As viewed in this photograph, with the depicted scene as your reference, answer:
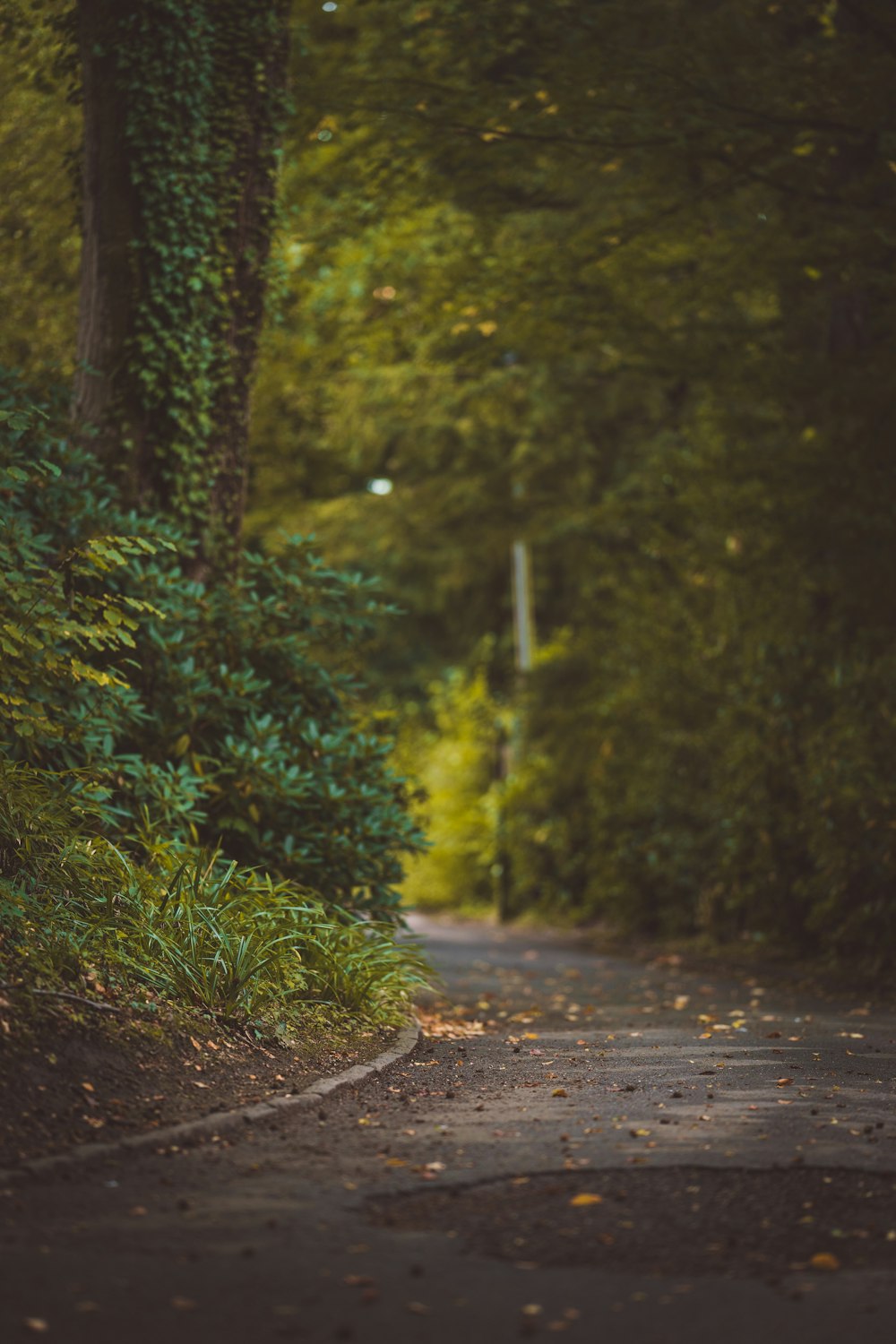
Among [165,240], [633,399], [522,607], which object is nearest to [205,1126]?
[165,240]

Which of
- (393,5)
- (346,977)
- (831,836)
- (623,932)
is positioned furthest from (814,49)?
(623,932)

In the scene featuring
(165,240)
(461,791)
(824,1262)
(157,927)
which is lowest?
(461,791)

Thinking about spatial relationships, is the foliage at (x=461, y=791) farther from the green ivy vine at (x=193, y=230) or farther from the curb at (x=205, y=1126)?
the curb at (x=205, y=1126)

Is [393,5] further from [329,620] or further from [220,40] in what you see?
[329,620]

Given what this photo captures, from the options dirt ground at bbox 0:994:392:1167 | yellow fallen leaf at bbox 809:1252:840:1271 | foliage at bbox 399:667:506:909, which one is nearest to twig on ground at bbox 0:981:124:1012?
dirt ground at bbox 0:994:392:1167

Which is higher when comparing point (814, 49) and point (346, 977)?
point (814, 49)

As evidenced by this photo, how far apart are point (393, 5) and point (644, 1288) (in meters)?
12.8

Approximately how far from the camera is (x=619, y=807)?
19328 mm

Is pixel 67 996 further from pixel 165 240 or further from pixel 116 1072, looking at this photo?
pixel 165 240

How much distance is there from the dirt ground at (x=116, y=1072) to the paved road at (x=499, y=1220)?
0.32 m

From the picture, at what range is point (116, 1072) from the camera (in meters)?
6.23

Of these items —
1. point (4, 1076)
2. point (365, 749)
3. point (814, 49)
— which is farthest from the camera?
point (814, 49)

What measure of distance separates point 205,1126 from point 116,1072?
2.19ft

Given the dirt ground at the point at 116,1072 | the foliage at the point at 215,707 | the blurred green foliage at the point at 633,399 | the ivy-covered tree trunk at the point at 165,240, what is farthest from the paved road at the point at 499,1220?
the ivy-covered tree trunk at the point at 165,240
